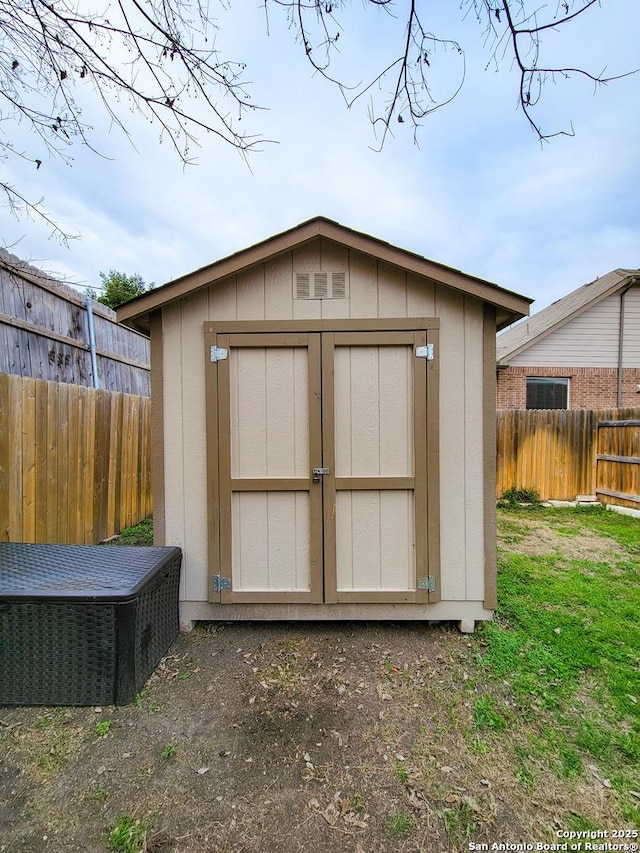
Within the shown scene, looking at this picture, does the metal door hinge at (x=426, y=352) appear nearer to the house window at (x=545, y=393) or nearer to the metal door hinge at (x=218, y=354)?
the metal door hinge at (x=218, y=354)

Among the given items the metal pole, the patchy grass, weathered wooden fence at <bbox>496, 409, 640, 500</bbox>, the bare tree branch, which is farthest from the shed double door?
weathered wooden fence at <bbox>496, 409, 640, 500</bbox>

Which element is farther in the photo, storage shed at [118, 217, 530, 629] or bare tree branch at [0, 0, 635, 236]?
storage shed at [118, 217, 530, 629]

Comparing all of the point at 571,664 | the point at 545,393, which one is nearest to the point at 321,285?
the point at 571,664

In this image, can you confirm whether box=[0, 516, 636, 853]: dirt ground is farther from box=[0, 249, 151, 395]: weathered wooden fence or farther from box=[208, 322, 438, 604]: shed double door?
box=[0, 249, 151, 395]: weathered wooden fence

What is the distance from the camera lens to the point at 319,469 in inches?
105

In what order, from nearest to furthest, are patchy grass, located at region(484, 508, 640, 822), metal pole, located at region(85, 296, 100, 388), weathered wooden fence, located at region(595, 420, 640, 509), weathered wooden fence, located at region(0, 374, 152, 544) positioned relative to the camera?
1. patchy grass, located at region(484, 508, 640, 822)
2. weathered wooden fence, located at region(0, 374, 152, 544)
3. metal pole, located at region(85, 296, 100, 388)
4. weathered wooden fence, located at region(595, 420, 640, 509)

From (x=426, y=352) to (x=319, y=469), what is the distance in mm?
1148

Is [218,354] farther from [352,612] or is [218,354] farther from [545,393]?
[545,393]

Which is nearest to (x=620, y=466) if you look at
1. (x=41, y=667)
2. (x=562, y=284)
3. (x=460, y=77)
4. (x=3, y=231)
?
(x=460, y=77)

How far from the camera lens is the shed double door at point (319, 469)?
2662mm

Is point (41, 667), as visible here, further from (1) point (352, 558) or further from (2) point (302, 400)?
(2) point (302, 400)

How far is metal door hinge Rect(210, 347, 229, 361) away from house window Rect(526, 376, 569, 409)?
350 inches

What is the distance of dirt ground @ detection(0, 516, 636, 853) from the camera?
1383 mm

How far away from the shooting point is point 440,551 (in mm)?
2688
